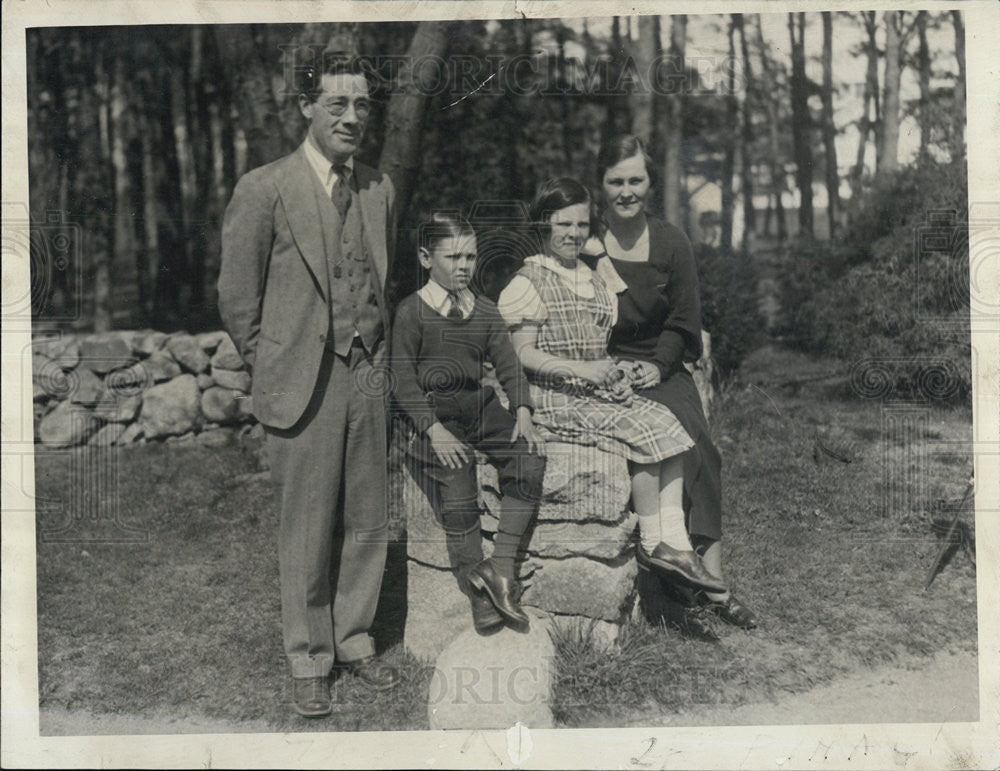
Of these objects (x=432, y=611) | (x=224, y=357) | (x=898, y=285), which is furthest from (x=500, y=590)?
(x=224, y=357)

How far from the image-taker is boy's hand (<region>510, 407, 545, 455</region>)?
152 inches

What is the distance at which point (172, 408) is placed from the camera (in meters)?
5.42

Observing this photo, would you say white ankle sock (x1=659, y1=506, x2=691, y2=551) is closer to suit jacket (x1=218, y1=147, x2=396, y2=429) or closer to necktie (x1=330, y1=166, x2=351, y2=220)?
suit jacket (x1=218, y1=147, x2=396, y2=429)

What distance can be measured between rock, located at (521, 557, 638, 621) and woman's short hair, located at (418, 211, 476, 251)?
4.66 ft

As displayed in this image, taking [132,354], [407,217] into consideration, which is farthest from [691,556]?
[132,354]

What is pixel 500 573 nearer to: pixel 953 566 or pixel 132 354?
pixel 953 566

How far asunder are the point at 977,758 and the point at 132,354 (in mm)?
4545

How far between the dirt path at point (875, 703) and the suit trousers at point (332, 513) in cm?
130

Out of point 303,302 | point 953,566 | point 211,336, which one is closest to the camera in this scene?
point 303,302

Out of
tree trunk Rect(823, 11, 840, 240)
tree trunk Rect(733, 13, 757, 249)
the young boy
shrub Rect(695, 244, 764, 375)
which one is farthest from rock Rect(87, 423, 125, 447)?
tree trunk Rect(823, 11, 840, 240)

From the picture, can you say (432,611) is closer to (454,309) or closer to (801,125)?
(454,309)

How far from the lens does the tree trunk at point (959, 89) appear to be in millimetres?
4105

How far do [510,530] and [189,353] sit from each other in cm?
274

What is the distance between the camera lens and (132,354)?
16.7 ft
